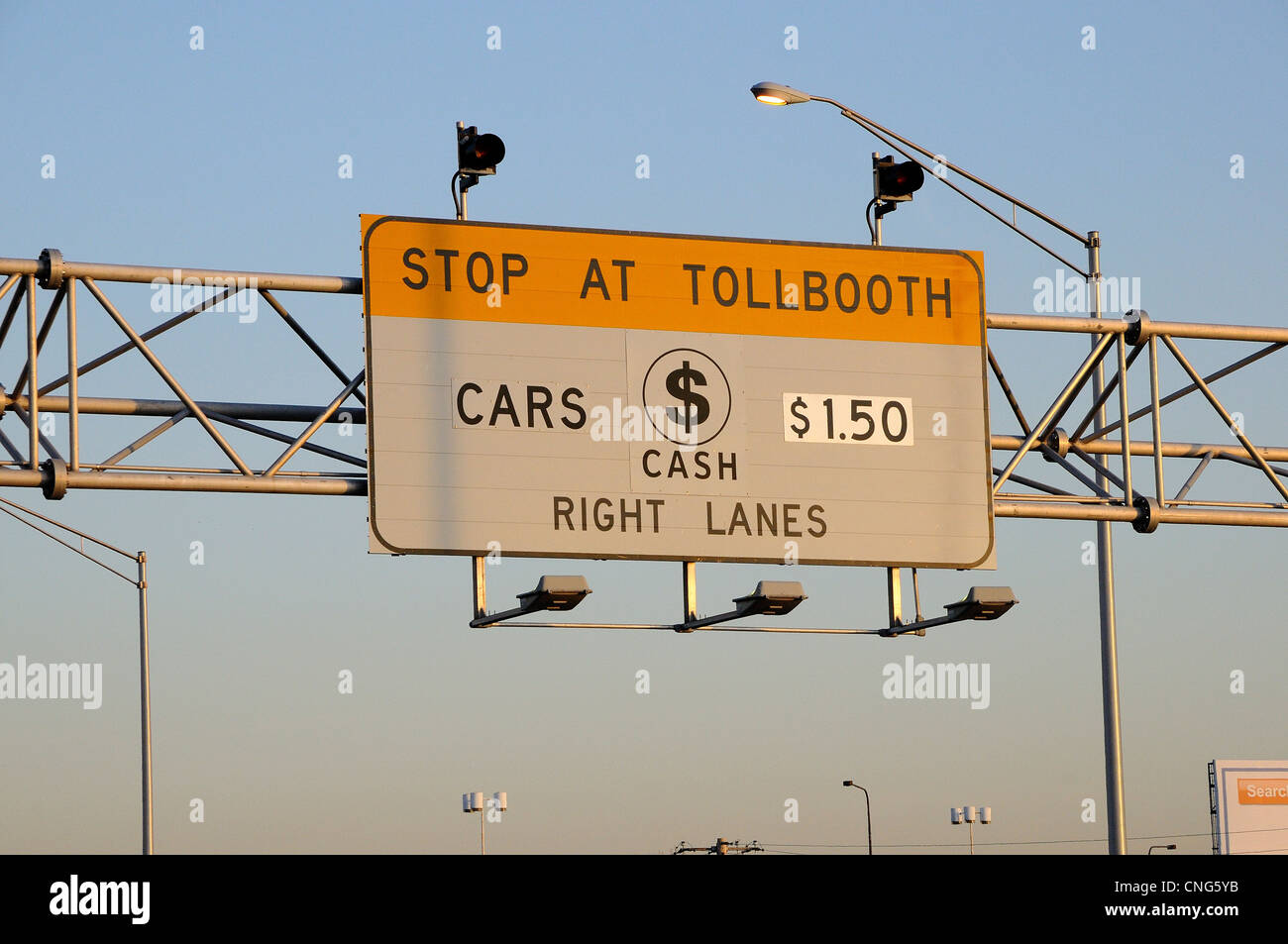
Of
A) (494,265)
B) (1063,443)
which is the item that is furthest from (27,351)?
(1063,443)

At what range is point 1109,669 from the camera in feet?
70.6

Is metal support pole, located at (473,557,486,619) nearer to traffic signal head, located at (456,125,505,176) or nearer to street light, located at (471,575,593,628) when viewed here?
street light, located at (471,575,593,628)

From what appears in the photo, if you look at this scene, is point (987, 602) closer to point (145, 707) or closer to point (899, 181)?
point (899, 181)

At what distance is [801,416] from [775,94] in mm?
2612

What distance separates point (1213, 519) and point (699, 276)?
472cm

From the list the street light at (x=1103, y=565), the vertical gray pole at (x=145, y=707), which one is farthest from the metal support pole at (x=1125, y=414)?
the vertical gray pole at (x=145, y=707)

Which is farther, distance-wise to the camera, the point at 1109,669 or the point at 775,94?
the point at 1109,669

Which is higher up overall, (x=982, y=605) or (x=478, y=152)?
(x=478, y=152)

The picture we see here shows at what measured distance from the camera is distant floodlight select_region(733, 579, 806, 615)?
1568cm

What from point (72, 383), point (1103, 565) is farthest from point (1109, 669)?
point (72, 383)

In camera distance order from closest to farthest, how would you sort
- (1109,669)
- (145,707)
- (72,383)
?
1. (72,383)
2. (1109,669)
3. (145,707)

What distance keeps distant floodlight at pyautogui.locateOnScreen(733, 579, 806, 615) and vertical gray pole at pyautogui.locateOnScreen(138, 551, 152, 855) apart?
17912mm
